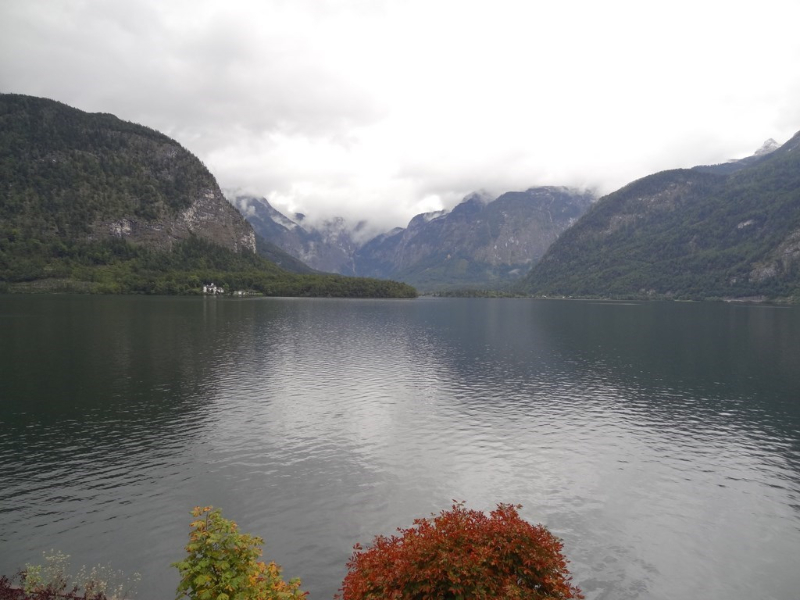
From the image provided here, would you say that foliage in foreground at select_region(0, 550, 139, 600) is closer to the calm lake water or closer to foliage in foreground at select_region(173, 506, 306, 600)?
the calm lake water

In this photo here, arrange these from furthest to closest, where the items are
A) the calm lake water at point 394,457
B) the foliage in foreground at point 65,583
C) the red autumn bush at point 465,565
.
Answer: the calm lake water at point 394,457 → the foliage in foreground at point 65,583 → the red autumn bush at point 465,565

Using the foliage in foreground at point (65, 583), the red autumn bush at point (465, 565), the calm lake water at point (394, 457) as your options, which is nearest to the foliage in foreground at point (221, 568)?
the red autumn bush at point (465, 565)

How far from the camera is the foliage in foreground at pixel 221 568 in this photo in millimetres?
14570

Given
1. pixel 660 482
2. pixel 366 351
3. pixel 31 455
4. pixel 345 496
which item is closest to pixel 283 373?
pixel 366 351

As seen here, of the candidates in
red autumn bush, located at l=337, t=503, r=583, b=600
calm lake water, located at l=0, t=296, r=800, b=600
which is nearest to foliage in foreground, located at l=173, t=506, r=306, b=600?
red autumn bush, located at l=337, t=503, r=583, b=600

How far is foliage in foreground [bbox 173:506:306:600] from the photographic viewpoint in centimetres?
1457

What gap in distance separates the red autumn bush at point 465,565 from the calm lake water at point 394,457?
10269 millimetres

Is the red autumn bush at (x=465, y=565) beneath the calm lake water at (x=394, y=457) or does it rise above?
above

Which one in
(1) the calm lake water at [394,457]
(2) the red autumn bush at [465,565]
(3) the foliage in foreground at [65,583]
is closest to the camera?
(2) the red autumn bush at [465,565]

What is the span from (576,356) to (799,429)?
4664 centimetres

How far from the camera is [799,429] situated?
51.4 m

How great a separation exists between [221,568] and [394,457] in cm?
2832

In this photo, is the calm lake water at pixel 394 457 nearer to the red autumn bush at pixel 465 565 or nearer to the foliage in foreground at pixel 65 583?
the foliage in foreground at pixel 65 583

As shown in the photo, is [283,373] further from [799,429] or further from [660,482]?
[799,429]
